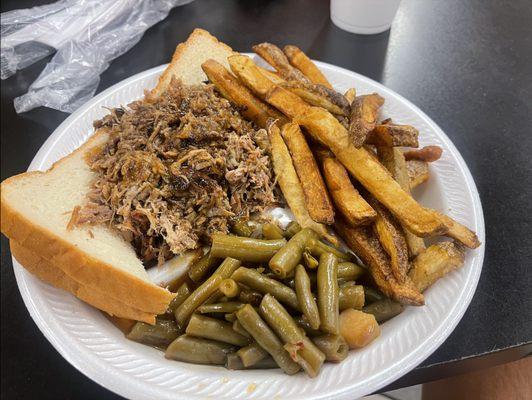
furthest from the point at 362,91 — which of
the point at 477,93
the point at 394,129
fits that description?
the point at 477,93

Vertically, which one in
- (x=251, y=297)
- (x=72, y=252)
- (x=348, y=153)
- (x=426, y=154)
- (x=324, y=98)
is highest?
(x=324, y=98)

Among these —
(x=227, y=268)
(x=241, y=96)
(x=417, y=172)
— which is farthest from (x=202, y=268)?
(x=417, y=172)

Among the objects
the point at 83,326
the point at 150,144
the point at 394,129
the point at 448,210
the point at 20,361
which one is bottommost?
the point at 20,361

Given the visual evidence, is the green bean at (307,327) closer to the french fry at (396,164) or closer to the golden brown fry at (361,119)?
the french fry at (396,164)

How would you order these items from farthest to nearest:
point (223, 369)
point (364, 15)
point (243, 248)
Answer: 1. point (364, 15)
2. point (243, 248)
3. point (223, 369)

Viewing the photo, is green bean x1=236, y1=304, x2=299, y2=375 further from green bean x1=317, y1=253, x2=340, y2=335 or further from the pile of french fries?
the pile of french fries

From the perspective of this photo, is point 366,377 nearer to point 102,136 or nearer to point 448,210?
point 448,210

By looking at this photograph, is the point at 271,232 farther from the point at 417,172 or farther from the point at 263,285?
the point at 417,172
